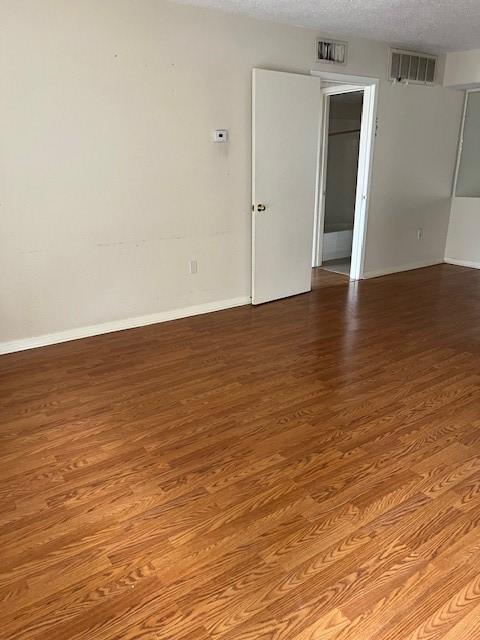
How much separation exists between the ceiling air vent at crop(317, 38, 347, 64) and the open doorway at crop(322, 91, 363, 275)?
7.34 feet

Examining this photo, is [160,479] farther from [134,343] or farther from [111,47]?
[111,47]

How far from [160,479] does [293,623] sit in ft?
2.88

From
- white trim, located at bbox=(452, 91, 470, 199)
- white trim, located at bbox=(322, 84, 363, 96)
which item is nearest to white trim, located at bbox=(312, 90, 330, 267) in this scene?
white trim, located at bbox=(322, 84, 363, 96)

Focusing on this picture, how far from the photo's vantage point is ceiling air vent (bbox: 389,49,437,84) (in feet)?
16.6

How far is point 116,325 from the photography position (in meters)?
3.96

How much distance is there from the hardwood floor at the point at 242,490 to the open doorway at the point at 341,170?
3.33 metres

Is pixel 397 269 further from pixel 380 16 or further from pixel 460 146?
pixel 380 16

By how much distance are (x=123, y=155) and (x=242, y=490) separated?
2.73 metres

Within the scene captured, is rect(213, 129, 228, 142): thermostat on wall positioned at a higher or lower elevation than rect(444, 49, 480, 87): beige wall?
lower

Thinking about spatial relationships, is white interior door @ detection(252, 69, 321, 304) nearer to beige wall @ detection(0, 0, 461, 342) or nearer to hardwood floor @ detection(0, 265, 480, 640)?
beige wall @ detection(0, 0, 461, 342)

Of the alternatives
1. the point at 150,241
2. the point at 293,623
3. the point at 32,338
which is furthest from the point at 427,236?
the point at 293,623

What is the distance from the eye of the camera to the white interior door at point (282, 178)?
13.8ft

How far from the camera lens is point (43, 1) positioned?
10.1 ft

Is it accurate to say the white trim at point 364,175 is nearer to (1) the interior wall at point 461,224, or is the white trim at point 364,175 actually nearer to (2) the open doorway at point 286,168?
(2) the open doorway at point 286,168
